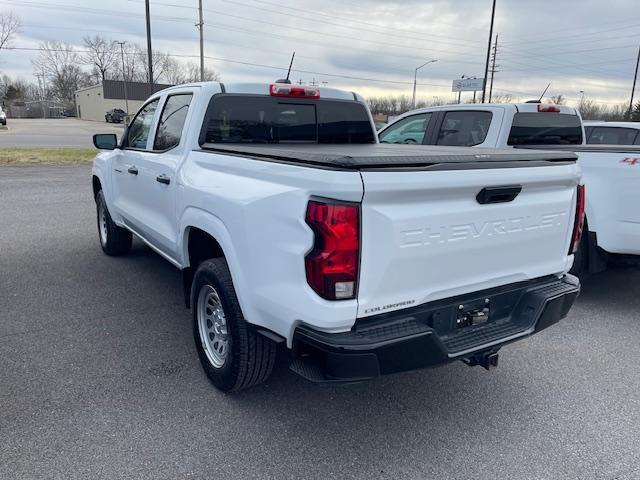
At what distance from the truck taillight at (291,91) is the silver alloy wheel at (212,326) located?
181 centimetres

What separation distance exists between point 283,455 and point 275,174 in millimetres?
1501

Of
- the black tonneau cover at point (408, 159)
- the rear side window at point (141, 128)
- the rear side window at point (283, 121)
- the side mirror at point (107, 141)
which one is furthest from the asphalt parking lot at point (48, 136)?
the black tonneau cover at point (408, 159)

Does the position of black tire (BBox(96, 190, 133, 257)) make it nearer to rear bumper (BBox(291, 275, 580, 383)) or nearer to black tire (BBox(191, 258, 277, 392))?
black tire (BBox(191, 258, 277, 392))

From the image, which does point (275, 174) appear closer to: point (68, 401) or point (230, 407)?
point (230, 407)

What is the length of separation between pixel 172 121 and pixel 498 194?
9.27 feet

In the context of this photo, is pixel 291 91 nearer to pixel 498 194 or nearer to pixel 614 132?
pixel 498 194

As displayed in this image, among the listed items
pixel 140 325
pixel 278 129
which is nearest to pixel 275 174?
pixel 278 129

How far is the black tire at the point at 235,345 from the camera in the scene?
284 cm

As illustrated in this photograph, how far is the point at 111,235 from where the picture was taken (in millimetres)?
5953

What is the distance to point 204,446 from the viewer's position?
2.69m

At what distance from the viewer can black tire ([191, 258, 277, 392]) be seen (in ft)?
9.30

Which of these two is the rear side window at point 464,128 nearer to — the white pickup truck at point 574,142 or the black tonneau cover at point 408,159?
the white pickup truck at point 574,142

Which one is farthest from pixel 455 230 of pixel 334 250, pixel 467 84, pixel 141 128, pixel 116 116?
pixel 116 116

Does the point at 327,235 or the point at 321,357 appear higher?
the point at 327,235
